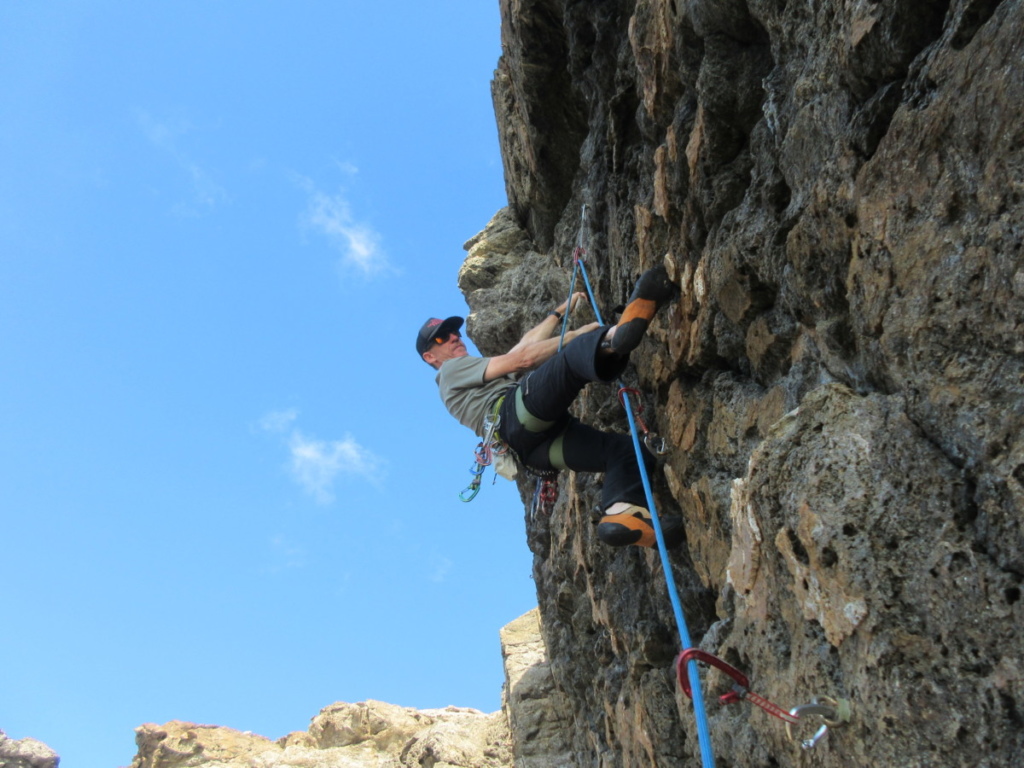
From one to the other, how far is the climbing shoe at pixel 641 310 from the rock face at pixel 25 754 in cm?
2260

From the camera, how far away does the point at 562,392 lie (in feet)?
17.0

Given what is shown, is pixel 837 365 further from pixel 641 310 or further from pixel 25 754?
pixel 25 754

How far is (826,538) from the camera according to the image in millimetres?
2600

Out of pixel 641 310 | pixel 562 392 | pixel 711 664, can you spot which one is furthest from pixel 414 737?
pixel 711 664

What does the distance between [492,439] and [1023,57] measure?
440 centimetres

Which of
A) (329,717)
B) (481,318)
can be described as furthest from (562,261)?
(329,717)

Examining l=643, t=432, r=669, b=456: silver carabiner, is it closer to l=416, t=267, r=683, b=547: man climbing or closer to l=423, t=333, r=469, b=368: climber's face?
l=416, t=267, r=683, b=547: man climbing

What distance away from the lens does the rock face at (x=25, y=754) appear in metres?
19.7

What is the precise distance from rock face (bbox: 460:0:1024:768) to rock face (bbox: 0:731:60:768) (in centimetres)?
2121

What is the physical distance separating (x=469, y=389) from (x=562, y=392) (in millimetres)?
1423

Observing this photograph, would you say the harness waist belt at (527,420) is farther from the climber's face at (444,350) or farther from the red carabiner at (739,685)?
the red carabiner at (739,685)

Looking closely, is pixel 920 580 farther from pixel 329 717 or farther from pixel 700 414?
pixel 329 717

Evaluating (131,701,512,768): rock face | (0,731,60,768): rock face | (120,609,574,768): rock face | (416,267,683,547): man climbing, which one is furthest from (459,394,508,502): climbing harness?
(0,731,60,768): rock face

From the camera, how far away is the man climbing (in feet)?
15.5
